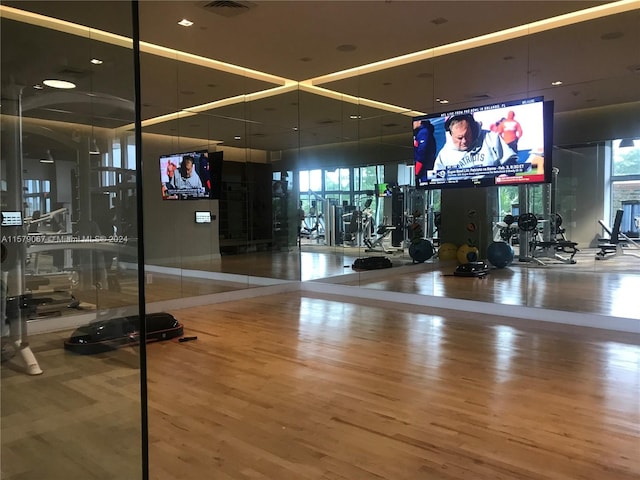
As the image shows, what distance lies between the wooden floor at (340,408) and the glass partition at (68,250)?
0.03m

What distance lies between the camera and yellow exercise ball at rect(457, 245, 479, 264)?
10156 mm

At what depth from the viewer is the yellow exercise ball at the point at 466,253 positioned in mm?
10156

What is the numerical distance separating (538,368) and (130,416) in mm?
3260

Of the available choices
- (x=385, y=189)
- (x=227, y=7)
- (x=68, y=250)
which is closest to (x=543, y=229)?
(x=385, y=189)

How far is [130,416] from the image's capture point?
8.66ft

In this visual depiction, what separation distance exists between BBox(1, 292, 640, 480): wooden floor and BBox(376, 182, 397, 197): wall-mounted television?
4.46 m

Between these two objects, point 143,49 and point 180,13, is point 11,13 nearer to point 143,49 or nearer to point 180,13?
point 180,13

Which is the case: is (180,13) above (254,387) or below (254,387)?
above

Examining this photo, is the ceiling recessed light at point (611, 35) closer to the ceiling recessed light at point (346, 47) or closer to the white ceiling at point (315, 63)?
the white ceiling at point (315, 63)

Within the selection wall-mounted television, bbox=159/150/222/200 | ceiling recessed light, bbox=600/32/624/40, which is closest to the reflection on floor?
wall-mounted television, bbox=159/150/222/200

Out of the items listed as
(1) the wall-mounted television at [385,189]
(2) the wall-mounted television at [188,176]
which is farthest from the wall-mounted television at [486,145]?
(2) the wall-mounted television at [188,176]

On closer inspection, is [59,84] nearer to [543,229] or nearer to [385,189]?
[385,189]

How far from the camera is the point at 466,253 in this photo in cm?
1027

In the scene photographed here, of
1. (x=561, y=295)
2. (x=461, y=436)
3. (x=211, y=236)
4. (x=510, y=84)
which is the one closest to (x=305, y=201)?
(x=211, y=236)
